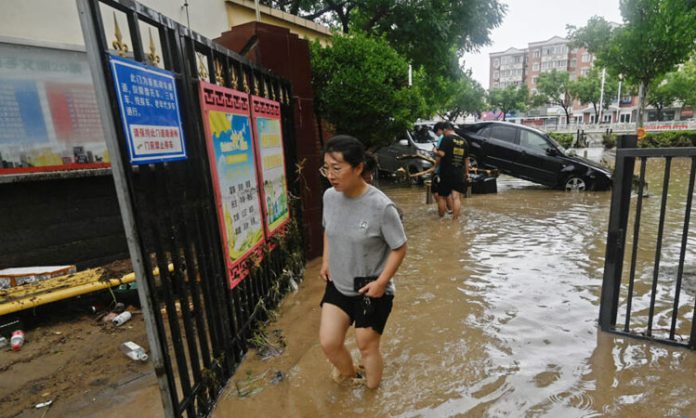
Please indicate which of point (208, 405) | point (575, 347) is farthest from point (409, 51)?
point (208, 405)

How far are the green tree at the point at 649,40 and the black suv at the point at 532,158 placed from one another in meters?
10.2

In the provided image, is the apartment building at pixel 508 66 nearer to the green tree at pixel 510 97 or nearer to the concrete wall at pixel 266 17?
the green tree at pixel 510 97

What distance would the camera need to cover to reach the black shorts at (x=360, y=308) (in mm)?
2285

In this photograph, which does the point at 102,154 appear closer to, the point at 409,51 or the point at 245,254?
the point at 245,254

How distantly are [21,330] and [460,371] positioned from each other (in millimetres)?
3766

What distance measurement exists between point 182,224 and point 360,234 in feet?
3.17

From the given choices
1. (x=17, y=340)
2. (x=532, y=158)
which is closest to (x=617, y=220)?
(x=17, y=340)

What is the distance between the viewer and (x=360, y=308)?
2301 mm

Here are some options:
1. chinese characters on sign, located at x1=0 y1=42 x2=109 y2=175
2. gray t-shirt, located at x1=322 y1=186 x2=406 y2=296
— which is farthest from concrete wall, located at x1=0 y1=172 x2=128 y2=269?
gray t-shirt, located at x1=322 y1=186 x2=406 y2=296

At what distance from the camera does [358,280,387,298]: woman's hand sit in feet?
7.05

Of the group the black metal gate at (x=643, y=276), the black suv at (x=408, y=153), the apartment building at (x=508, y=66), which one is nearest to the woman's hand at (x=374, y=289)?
the black metal gate at (x=643, y=276)

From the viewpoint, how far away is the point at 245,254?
2936 mm

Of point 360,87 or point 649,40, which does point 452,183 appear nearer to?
point 360,87

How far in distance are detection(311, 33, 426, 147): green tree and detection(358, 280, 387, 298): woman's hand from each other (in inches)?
176
